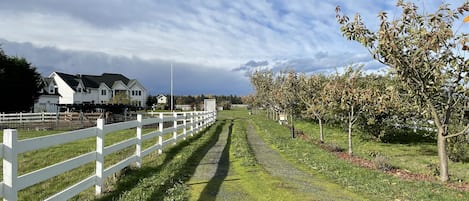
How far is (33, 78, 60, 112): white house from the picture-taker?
57.6 m

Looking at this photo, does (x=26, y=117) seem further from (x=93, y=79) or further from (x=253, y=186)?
(x=93, y=79)

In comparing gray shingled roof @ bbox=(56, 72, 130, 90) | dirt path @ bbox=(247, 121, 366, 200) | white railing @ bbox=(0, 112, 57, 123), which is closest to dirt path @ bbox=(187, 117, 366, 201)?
dirt path @ bbox=(247, 121, 366, 200)

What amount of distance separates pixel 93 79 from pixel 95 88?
4.41 m

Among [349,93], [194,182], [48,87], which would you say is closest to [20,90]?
[48,87]

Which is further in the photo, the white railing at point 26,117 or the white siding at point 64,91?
the white siding at point 64,91

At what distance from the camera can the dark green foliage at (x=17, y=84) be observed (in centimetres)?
4266

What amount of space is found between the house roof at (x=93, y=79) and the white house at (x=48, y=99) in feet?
12.4

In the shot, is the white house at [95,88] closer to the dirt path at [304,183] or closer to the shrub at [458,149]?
the shrub at [458,149]

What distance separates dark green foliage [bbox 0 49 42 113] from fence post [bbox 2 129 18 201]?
42.6 meters

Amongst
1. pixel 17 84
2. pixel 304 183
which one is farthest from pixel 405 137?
Answer: pixel 17 84

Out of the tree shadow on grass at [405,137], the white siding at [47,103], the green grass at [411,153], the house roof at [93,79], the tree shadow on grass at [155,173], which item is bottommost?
the green grass at [411,153]

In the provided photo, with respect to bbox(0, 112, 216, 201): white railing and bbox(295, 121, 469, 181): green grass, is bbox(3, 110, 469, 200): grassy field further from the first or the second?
bbox(0, 112, 216, 201): white railing

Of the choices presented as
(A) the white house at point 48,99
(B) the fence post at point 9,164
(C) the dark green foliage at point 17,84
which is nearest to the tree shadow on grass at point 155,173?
(B) the fence post at point 9,164

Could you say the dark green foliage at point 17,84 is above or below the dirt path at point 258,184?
above
